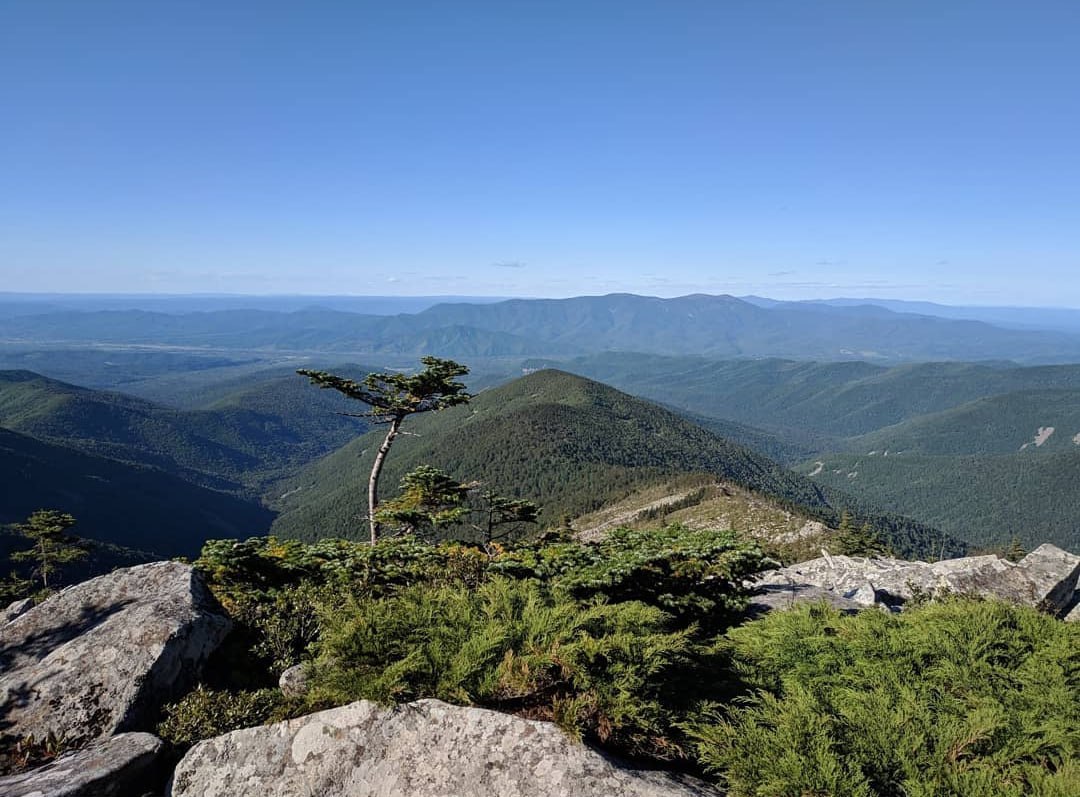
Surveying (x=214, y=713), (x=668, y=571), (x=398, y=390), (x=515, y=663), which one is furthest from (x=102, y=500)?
(x=515, y=663)

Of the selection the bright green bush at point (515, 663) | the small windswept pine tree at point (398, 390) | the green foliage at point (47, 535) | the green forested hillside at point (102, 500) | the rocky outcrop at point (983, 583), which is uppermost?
the small windswept pine tree at point (398, 390)

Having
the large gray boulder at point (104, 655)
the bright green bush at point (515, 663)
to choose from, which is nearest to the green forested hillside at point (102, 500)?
the large gray boulder at point (104, 655)

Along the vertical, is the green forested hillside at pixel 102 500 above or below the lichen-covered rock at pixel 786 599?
below

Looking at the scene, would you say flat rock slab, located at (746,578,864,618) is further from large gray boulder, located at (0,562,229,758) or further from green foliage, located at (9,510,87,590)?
green foliage, located at (9,510,87,590)

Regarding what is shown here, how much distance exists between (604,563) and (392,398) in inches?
486

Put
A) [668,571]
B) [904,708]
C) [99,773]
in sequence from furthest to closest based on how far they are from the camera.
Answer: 1. [668,571]
2. [904,708]
3. [99,773]

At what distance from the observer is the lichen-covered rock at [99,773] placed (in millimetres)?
4652

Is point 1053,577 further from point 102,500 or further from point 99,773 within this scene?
point 102,500

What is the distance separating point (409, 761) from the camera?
4.64 meters

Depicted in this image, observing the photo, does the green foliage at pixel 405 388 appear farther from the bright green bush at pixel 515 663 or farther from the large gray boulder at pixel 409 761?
the large gray boulder at pixel 409 761

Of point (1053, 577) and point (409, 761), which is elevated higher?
point (409, 761)

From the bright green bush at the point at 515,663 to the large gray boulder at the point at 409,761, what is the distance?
0.23 metres

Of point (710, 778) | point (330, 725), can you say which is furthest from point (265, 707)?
point (710, 778)

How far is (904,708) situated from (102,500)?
224153mm
